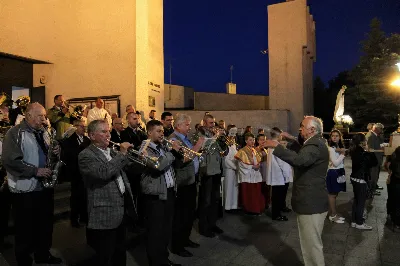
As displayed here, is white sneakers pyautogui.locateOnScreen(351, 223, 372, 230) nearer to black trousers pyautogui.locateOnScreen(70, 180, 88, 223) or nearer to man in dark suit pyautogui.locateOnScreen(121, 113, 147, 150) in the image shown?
man in dark suit pyautogui.locateOnScreen(121, 113, 147, 150)

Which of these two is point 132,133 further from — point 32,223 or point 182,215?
point 32,223

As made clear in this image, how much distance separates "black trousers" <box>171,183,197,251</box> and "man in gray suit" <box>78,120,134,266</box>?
169 centimetres

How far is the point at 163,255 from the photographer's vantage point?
178 inches

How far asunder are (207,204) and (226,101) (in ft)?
68.0

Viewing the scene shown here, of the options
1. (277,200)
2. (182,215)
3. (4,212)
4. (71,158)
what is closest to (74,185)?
(71,158)

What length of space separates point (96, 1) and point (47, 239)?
942cm

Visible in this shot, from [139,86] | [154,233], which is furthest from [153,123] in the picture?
[139,86]

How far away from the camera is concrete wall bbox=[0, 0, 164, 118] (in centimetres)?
1135

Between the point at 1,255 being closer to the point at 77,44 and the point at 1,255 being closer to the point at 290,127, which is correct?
the point at 77,44

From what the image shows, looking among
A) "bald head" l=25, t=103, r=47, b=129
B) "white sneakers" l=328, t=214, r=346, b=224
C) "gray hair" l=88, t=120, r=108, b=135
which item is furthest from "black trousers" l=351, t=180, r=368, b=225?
"bald head" l=25, t=103, r=47, b=129

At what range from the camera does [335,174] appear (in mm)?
7254

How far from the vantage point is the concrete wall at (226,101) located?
1018 inches

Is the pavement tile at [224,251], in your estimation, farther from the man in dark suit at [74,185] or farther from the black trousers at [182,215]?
the man in dark suit at [74,185]

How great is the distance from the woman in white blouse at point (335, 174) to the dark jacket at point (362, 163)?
1.09 ft
